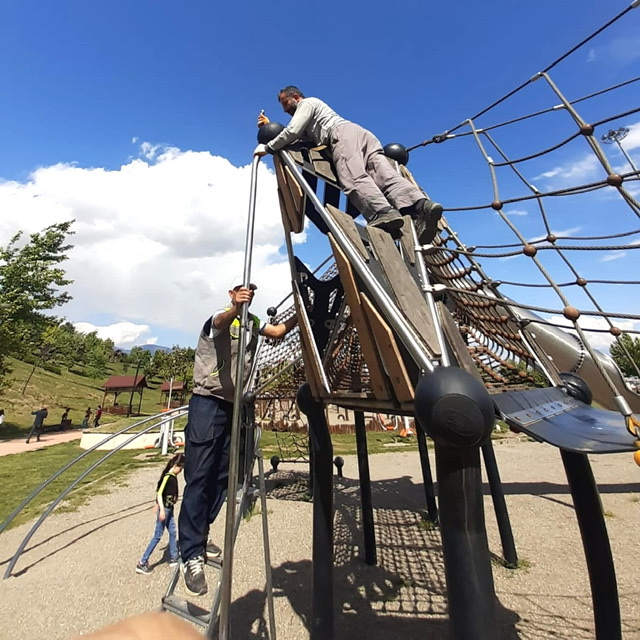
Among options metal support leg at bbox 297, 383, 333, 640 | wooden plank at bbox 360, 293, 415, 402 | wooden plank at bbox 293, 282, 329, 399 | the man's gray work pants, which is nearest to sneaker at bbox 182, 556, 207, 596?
metal support leg at bbox 297, 383, 333, 640

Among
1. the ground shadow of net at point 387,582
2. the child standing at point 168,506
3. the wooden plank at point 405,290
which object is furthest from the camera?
the child standing at point 168,506

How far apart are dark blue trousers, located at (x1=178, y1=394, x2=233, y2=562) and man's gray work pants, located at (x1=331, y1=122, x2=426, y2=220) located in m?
1.93

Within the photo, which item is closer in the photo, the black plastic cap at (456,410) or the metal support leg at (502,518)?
the black plastic cap at (456,410)

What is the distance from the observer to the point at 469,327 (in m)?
3.76

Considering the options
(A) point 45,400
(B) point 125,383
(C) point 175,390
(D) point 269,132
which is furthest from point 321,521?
(C) point 175,390

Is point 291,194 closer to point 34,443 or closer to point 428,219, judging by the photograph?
point 428,219

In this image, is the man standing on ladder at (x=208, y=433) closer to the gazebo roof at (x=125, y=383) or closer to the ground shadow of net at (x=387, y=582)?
the ground shadow of net at (x=387, y=582)

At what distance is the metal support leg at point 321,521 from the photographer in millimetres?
3000

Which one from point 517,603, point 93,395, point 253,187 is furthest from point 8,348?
point 93,395

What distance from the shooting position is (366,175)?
291cm

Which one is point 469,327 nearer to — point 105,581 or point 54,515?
point 105,581

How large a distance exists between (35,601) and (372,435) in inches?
637

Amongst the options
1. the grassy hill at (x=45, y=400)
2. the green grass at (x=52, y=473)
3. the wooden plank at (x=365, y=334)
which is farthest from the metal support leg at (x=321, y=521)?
the grassy hill at (x=45, y=400)

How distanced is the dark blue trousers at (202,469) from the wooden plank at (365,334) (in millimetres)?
1478
